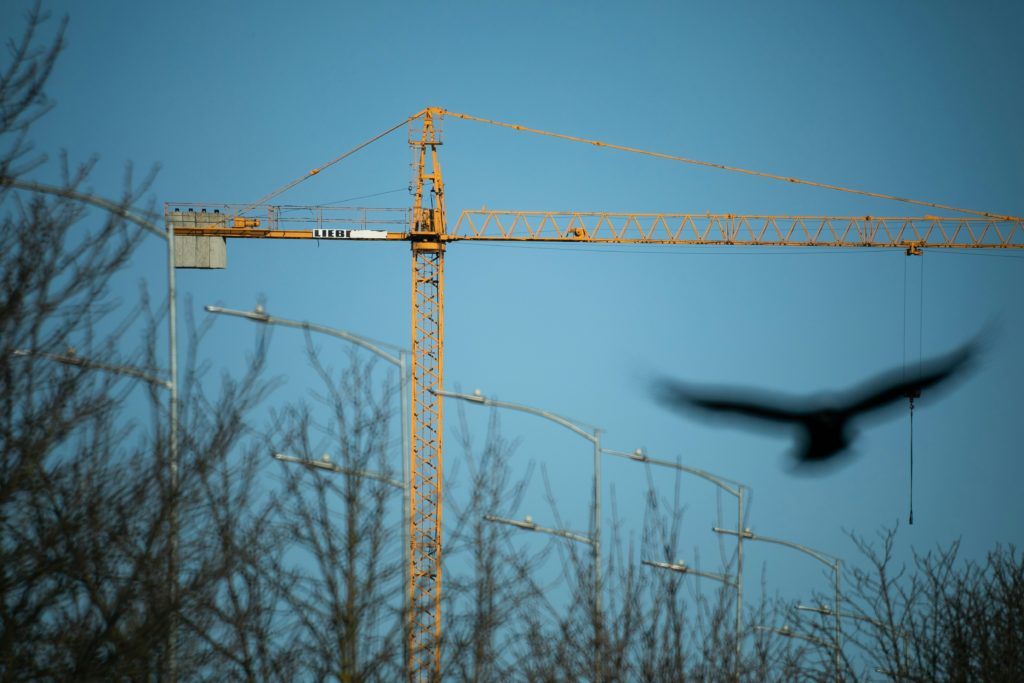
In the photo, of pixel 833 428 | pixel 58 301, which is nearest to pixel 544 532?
pixel 58 301

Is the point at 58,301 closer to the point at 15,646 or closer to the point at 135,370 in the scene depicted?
the point at 135,370

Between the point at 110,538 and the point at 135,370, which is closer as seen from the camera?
the point at 110,538

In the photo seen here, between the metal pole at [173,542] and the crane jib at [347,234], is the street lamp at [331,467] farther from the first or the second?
the crane jib at [347,234]

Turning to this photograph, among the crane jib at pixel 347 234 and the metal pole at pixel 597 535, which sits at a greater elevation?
the crane jib at pixel 347 234

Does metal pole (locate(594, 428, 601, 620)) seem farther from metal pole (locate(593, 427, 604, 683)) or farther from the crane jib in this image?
the crane jib

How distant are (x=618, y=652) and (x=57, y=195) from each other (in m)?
9.95

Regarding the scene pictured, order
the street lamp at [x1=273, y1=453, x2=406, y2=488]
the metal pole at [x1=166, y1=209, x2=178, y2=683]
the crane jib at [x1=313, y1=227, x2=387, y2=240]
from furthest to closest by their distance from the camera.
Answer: the crane jib at [x1=313, y1=227, x2=387, y2=240]
the street lamp at [x1=273, y1=453, x2=406, y2=488]
the metal pole at [x1=166, y1=209, x2=178, y2=683]

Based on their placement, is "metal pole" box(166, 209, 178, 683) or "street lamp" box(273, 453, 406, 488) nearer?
"metal pole" box(166, 209, 178, 683)

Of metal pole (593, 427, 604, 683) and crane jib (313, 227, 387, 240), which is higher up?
crane jib (313, 227, 387, 240)

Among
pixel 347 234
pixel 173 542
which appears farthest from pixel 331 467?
pixel 347 234

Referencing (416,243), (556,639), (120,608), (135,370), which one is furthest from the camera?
(416,243)

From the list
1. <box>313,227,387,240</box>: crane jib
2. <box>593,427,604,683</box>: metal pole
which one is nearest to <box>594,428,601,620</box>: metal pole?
<box>593,427,604,683</box>: metal pole

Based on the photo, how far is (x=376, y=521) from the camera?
2027cm

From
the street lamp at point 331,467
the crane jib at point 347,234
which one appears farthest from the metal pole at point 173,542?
the crane jib at point 347,234
